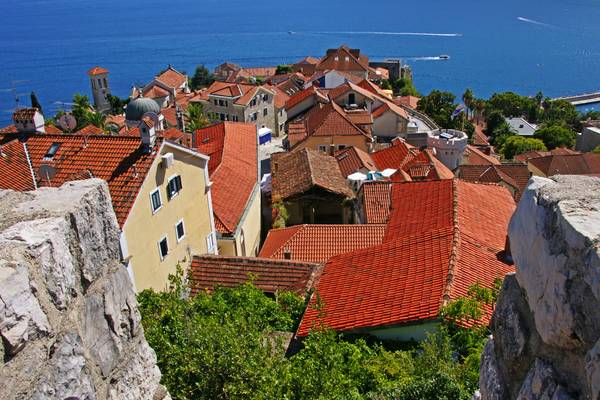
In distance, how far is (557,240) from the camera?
325 cm

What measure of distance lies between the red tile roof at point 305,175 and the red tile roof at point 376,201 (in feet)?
5.14

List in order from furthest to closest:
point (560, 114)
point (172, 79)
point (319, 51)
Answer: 1. point (319, 51)
2. point (560, 114)
3. point (172, 79)

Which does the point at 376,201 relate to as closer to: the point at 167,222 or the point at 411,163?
the point at 411,163

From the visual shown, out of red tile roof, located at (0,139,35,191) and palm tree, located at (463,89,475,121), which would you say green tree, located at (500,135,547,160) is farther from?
red tile roof, located at (0,139,35,191)

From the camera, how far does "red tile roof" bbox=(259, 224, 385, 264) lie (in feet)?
65.0

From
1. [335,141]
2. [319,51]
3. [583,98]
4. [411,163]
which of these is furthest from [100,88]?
[583,98]

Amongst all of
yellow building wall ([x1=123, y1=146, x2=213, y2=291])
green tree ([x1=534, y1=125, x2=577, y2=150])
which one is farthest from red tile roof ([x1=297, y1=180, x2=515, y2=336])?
green tree ([x1=534, y1=125, x2=577, y2=150])

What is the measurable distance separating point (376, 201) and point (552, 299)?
21812mm

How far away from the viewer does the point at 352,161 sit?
32.3 m

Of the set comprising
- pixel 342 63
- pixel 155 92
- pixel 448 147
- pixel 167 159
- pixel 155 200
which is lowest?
pixel 155 92

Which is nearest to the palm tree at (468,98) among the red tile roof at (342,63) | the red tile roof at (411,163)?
the red tile roof at (342,63)

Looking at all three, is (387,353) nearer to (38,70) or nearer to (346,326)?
(346,326)

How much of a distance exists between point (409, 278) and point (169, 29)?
655 ft

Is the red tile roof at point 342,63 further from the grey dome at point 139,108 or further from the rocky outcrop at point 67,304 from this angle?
the rocky outcrop at point 67,304
